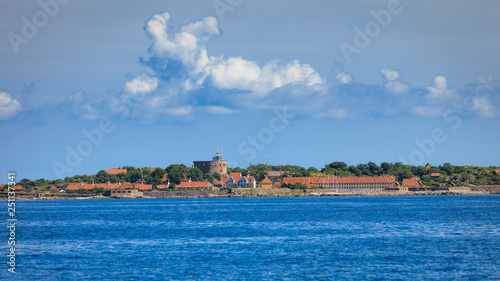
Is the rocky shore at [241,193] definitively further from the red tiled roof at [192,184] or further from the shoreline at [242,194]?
the red tiled roof at [192,184]

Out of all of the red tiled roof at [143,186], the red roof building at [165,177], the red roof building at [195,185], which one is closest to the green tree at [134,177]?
the red roof building at [165,177]

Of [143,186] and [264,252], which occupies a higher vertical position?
[143,186]

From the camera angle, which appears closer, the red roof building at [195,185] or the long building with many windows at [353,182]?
the red roof building at [195,185]

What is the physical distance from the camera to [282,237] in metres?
46.2

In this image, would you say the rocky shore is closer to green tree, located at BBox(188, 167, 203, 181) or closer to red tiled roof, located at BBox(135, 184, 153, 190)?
red tiled roof, located at BBox(135, 184, 153, 190)

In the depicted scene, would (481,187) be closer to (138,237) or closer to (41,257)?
(138,237)

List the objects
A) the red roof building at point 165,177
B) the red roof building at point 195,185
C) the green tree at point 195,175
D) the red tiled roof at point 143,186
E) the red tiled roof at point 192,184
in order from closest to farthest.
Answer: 1. the red roof building at point 195,185
2. the red tiled roof at point 192,184
3. the red tiled roof at point 143,186
4. the red roof building at point 165,177
5. the green tree at point 195,175

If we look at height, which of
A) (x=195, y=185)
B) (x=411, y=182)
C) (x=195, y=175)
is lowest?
(x=195, y=185)

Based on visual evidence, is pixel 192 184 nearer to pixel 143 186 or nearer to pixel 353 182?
pixel 143 186

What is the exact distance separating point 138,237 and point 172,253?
36.3ft

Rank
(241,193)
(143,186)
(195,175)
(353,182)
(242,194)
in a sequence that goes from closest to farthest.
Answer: (242,194) → (241,193) → (143,186) → (353,182) → (195,175)

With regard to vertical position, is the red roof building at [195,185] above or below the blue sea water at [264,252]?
above

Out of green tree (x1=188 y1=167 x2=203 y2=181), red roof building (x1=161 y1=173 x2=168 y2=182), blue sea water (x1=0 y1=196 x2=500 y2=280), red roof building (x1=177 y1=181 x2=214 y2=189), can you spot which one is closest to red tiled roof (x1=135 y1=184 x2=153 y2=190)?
red roof building (x1=177 y1=181 x2=214 y2=189)

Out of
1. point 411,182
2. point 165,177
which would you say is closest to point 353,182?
point 411,182
